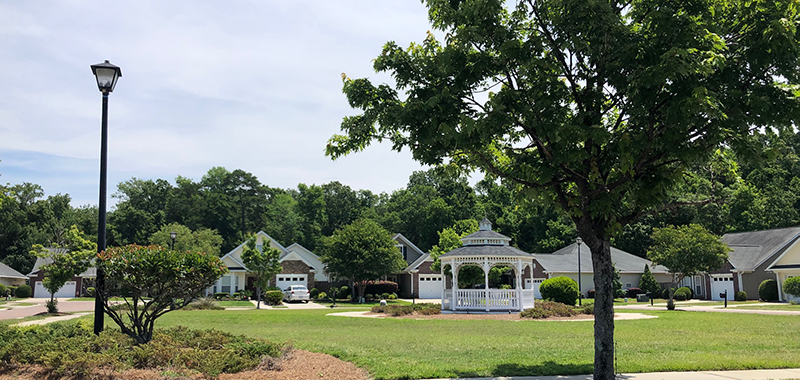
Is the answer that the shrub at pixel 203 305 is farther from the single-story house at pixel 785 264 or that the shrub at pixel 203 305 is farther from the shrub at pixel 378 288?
the single-story house at pixel 785 264

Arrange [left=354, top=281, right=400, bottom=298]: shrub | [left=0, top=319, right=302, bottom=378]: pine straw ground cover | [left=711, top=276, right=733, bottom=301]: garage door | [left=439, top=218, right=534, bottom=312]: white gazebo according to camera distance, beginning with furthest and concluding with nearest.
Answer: [left=354, top=281, right=400, bottom=298]: shrub → [left=711, top=276, right=733, bottom=301]: garage door → [left=439, top=218, right=534, bottom=312]: white gazebo → [left=0, top=319, right=302, bottom=378]: pine straw ground cover

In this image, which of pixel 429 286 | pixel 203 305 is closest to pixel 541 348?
pixel 203 305

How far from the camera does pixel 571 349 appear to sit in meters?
12.7

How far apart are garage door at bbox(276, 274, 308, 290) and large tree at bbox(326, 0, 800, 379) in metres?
41.5

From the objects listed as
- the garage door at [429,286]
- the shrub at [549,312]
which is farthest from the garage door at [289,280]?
the shrub at [549,312]

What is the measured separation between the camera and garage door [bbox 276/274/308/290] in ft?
162

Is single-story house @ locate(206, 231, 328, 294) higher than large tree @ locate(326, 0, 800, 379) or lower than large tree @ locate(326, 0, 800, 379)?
lower

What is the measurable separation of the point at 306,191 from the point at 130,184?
31.5 m

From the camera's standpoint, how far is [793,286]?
35.5 metres

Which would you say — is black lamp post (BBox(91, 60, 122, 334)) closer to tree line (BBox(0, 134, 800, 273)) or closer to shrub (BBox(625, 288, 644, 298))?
tree line (BBox(0, 134, 800, 273))

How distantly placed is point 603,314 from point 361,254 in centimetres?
3523

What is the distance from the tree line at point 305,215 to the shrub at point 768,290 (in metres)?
7.61

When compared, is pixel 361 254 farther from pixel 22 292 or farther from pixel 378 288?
pixel 22 292

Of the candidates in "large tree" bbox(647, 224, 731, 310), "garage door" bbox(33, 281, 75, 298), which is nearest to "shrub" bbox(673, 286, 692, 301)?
"large tree" bbox(647, 224, 731, 310)
